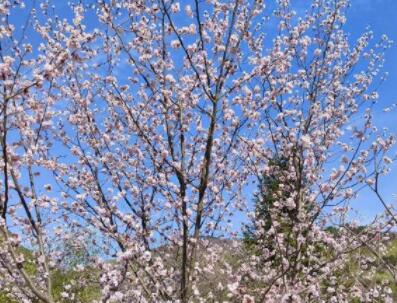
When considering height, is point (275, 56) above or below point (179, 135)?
above

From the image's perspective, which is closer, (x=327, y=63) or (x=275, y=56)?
(x=275, y=56)

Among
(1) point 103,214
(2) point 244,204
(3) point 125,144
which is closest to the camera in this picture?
(1) point 103,214

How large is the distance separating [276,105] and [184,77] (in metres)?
3.19

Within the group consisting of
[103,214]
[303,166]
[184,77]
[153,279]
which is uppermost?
[184,77]

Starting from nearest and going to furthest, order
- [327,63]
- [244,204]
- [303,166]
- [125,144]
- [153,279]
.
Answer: [153,279] < [125,144] < [303,166] < [244,204] < [327,63]

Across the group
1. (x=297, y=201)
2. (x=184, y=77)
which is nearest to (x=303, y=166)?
(x=297, y=201)

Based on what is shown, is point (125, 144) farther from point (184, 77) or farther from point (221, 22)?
point (221, 22)

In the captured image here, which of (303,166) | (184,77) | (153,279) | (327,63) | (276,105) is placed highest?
(327,63)

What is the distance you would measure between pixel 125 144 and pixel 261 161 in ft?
10.4

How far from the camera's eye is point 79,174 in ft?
32.0

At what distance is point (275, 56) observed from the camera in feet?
31.7

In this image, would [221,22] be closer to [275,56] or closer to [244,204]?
[275,56]

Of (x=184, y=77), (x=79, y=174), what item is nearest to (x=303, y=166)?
(x=184, y=77)

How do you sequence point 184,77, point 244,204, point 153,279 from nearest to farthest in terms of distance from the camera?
1. point 153,279
2. point 184,77
3. point 244,204
